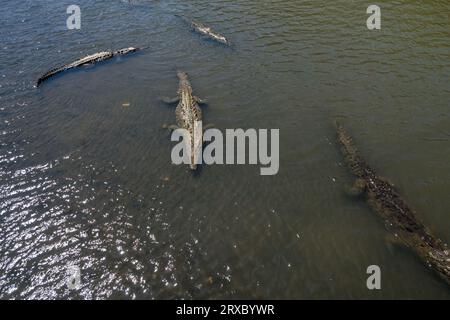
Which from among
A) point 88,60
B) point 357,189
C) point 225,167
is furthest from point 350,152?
point 88,60

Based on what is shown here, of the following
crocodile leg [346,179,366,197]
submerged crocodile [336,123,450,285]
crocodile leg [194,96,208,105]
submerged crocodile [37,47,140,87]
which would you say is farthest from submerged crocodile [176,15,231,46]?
crocodile leg [346,179,366,197]

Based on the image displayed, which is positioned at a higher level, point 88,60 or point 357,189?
point 88,60

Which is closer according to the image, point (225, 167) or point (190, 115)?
point (225, 167)

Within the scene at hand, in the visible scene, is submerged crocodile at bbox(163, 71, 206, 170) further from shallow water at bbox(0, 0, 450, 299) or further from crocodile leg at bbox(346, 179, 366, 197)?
crocodile leg at bbox(346, 179, 366, 197)

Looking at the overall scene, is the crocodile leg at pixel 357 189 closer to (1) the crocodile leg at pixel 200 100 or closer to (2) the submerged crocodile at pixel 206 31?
(1) the crocodile leg at pixel 200 100

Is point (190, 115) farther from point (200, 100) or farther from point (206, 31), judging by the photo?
point (206, 31)

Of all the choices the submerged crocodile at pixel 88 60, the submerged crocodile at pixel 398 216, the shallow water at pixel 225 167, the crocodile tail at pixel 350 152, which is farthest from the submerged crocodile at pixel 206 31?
the submerged crocodile at pixel 398 216
